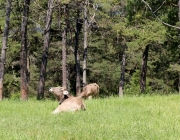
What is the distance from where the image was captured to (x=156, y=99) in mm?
13922

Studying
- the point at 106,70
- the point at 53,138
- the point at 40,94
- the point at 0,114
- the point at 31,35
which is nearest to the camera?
the point at 53,138

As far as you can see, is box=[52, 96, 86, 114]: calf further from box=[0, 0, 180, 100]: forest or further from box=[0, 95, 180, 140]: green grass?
box=[0, 0, 180, 100]: forest

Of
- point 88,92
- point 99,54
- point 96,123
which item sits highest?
point 99,54

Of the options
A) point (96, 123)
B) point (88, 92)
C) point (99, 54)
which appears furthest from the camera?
point (99, 54)

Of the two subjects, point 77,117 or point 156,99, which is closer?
point 77,117

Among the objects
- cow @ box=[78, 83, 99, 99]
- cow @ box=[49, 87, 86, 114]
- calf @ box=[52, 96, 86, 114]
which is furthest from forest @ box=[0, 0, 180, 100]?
calf @ box=[52, 96, 86, 114]

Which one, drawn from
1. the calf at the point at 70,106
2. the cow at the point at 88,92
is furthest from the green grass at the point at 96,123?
the cow at the point at 88,92

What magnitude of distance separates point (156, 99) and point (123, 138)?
720 centimetres

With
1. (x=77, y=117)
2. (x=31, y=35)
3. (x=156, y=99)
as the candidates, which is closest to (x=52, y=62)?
(x=31, y=35)

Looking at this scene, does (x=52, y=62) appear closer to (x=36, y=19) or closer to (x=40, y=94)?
(x=36, y=19)

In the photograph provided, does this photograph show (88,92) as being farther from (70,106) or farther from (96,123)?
(96,123)

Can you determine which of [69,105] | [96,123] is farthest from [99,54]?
[96,123]

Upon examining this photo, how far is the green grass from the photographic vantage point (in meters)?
7.15

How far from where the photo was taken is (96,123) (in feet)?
28.8
